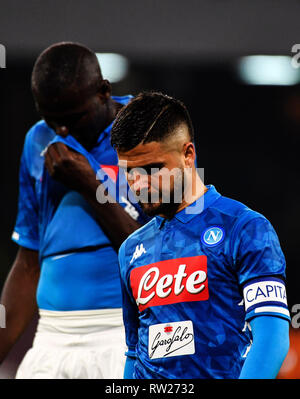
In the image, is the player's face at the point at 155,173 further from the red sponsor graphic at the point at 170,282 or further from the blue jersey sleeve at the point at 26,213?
the blue jersey sleeve at the point at 26,213

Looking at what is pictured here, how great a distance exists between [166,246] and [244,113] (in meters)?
4.48

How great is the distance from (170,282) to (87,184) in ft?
1.99

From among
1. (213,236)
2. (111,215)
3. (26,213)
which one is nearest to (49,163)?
(111,215)

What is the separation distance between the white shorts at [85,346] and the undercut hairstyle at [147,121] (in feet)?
2.40

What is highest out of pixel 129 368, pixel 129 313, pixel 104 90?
pixel 104 90

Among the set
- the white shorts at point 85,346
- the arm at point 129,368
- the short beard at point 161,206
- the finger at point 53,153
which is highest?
the short beard at point 161,206

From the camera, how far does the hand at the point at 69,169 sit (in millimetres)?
1937

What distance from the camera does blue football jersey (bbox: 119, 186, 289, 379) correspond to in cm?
127

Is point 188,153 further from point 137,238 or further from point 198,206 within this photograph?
point 137,238

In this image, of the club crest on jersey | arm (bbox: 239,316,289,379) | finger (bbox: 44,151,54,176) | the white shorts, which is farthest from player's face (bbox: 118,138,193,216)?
the white shorts

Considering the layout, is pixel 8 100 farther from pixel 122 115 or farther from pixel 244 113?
pixel 122 115

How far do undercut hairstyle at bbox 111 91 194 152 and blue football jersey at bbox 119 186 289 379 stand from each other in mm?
168

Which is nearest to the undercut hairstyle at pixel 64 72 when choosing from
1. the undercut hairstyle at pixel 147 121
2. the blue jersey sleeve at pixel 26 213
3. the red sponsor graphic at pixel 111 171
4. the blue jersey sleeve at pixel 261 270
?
the red sponsor graphic at pixel 111 171

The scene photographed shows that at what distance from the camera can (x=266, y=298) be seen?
1.23m
